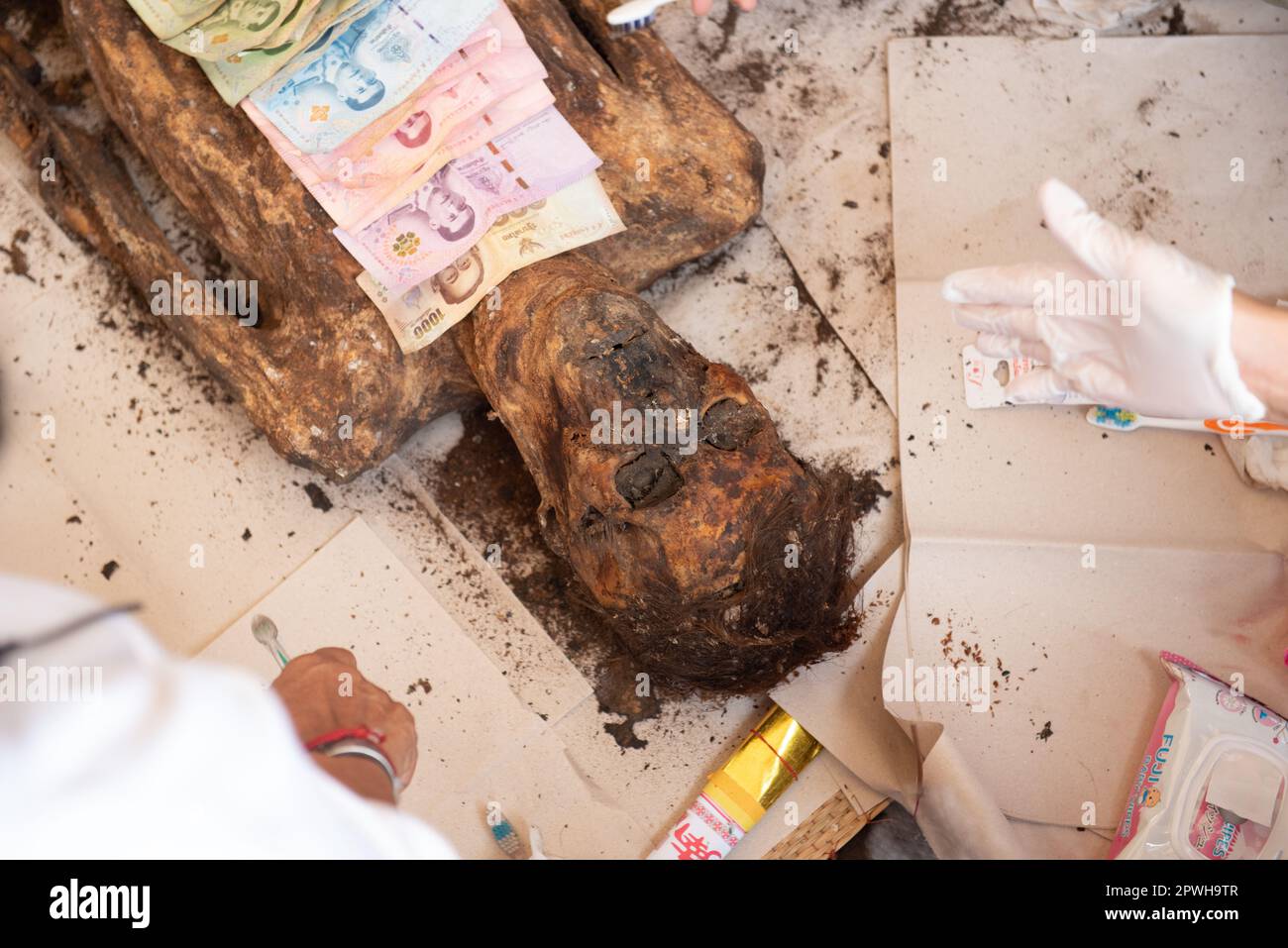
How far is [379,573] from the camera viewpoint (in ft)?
9.27

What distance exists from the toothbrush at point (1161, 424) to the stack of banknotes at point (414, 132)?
1.56m

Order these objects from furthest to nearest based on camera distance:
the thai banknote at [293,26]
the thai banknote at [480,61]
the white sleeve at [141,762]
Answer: the thai banknote at [480,61]
the thai banknote at [293,26]
the white sleeve at [141,762]

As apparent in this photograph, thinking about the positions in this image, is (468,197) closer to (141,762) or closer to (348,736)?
(348,736)

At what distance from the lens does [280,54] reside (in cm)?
240

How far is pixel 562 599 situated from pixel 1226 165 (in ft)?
7.72

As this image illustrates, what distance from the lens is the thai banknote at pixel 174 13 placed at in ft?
7.86

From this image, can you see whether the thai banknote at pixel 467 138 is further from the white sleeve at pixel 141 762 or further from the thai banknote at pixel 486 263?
the white sleeve at pixel 141 762

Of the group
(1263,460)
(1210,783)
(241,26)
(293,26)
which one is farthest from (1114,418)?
(241,26)

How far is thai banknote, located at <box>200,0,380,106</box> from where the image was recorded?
239 centimetres

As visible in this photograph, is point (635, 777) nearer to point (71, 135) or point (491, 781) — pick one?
point (491, 781)

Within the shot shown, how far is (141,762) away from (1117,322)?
1.89 metres

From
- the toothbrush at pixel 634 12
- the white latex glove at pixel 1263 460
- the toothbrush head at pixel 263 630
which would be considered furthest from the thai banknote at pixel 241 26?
the white latex glove at pixel 1263 460

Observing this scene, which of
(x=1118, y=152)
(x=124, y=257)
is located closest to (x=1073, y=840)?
(x=1118, y=152)

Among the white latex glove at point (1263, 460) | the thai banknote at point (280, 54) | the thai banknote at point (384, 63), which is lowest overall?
the white latex glove at point (1263, 460)
